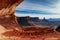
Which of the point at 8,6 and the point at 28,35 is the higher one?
the point at 8,6

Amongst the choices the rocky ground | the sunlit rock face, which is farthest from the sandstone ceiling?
the rocky ground

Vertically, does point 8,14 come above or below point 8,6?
below

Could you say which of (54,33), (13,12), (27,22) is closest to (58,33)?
(54,33)

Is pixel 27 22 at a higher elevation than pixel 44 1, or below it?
below

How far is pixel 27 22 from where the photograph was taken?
15.1 feet

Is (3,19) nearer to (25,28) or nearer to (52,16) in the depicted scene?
(25,28)

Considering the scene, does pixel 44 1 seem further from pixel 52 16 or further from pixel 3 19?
pixel 3 19

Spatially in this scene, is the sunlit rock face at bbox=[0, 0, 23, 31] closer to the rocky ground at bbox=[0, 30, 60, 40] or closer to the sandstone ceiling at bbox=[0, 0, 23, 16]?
the sandstone ceiling at bbox=[0, 0, 23, 16]

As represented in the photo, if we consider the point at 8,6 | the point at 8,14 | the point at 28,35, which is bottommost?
the point at 28,35

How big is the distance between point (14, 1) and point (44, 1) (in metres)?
0.69

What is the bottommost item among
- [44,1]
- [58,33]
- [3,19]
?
[58,33]

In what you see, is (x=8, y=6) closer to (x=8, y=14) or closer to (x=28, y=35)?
(x=8, y=14)

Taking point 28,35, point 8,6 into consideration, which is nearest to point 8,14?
point 8,6

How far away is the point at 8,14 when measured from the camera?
462cm
